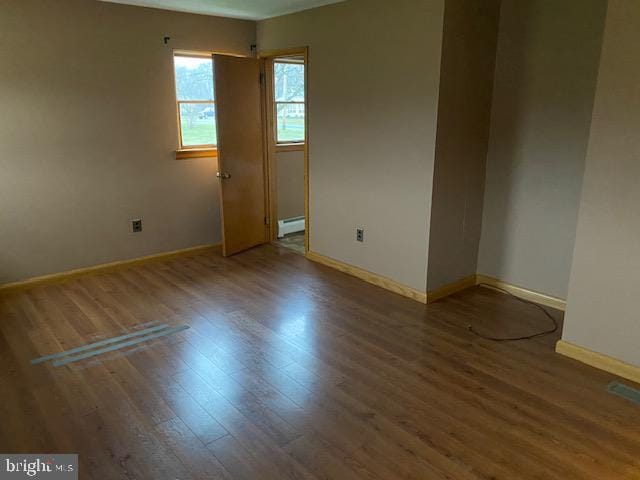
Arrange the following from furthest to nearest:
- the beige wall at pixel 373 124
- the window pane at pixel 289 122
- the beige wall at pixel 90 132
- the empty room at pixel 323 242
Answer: the window pane at pixel 289 122, the beige wall at pixel 90 132, the beige wall at pixel 373 124, the empty room at pixel 323 242

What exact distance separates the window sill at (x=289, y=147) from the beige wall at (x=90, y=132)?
113cm

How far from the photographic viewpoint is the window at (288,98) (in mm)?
5605

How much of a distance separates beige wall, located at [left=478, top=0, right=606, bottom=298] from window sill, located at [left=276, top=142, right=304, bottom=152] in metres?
2.55

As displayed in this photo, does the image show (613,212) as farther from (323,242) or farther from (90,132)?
(90,132)

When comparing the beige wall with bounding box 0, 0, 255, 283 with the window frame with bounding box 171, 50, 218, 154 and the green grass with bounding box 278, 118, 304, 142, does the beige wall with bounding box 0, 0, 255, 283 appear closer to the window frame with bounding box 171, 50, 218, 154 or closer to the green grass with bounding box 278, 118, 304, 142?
the window frame with bounding box 171, 50, 218, 154

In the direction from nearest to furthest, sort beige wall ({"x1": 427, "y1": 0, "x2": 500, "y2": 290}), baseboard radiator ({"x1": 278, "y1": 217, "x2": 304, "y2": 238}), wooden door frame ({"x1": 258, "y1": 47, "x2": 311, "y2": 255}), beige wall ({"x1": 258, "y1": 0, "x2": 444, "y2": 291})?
beige wall ({"x1": 427, "y1": 0, "x2": 500, "y2": 290}), beige wall ({"x1": 258, "y1": 0, "x2": 444, "y2": 291}), wooden door frame ({"x1": 258, "y1": 47, "x2": 311, "y2": 255}), baseboard radiator ({"x1": 278, "y1": 217, "x2": 304, "y2": 238})

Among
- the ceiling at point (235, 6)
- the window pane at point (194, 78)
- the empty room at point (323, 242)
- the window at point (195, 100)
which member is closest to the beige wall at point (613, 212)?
the empty room at point (323, 242)

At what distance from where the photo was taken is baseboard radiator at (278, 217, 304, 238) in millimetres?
5817

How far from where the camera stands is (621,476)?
6.68 feet

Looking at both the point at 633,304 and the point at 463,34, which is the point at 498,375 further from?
the point at 463,34

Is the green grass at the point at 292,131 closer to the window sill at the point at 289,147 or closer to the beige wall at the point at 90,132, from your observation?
the window sill at the point at 289,147

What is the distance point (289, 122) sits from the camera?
5852 millimetres

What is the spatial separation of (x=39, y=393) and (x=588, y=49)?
13.3ft

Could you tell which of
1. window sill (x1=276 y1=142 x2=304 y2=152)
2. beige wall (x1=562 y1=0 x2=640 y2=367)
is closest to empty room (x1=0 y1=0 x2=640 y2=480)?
beige wall (x1=562 y1=0 x2=640 y2=367)
